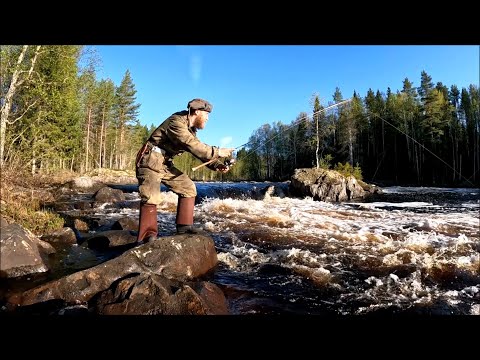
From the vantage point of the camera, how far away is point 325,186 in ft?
81.7

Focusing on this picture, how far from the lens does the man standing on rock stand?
5023 mm

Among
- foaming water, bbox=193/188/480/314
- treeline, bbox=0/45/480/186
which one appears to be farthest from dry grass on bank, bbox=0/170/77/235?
treeline, bbox=0/45/480/186

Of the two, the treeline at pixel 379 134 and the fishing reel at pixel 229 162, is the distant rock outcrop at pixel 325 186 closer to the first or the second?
the treeline at pixel 379 134

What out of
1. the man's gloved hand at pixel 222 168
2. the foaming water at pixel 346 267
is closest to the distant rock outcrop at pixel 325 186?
the foaming water at pixel 346 267

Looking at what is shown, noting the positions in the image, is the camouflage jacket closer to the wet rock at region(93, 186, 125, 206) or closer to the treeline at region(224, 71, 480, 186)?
the wet rock at region(93, 186, 125, 206)

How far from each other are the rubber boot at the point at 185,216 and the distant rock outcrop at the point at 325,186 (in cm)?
1958

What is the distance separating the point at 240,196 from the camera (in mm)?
25094

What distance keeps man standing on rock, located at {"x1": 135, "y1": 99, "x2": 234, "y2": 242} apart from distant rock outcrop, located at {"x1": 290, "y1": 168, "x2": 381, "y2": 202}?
2006cm

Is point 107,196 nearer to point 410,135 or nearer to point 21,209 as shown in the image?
point 21,209
